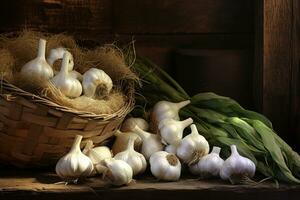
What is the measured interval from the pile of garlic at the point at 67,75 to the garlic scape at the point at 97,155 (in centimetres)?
13

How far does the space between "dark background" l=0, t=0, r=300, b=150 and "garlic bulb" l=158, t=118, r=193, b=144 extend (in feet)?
1.11

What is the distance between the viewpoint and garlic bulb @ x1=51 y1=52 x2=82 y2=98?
131 centimetres

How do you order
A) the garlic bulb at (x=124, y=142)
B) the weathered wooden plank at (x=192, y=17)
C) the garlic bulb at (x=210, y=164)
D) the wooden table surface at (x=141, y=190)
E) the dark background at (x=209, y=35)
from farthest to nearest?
the weathered wooden plank at (x=192, y=17)
the dark background at (x=209, y=35)
the garlic bulb at (x=124, y=142)
the garlic bulb at (x=210, y=164)
the wooden table surface at (x=141, y=190)

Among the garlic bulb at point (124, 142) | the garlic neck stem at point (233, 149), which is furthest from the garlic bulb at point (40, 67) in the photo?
the garlic neck stem at point (233, 149)

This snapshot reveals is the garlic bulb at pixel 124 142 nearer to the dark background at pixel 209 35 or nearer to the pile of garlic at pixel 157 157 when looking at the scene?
the pile of garlic at pixel 157 157

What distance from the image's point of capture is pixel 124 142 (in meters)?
1.45

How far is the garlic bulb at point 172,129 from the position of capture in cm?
139

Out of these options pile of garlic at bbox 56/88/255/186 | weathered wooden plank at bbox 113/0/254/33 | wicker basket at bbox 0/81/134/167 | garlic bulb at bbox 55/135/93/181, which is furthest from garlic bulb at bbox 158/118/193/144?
weathered wooden plank at bbox 113/0/254/33

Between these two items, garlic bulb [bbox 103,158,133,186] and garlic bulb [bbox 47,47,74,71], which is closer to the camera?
garlic bulb [bbox 103,158,133,186]

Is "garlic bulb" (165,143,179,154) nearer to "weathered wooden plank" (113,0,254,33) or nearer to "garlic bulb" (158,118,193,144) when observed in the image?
"garlic bulb" (158,118,193,144)

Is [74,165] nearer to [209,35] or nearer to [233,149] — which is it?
[233,149]

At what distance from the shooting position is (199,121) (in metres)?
1.52

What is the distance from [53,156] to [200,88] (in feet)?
1.94

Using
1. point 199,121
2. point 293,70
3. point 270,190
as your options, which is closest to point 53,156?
point 199,121
